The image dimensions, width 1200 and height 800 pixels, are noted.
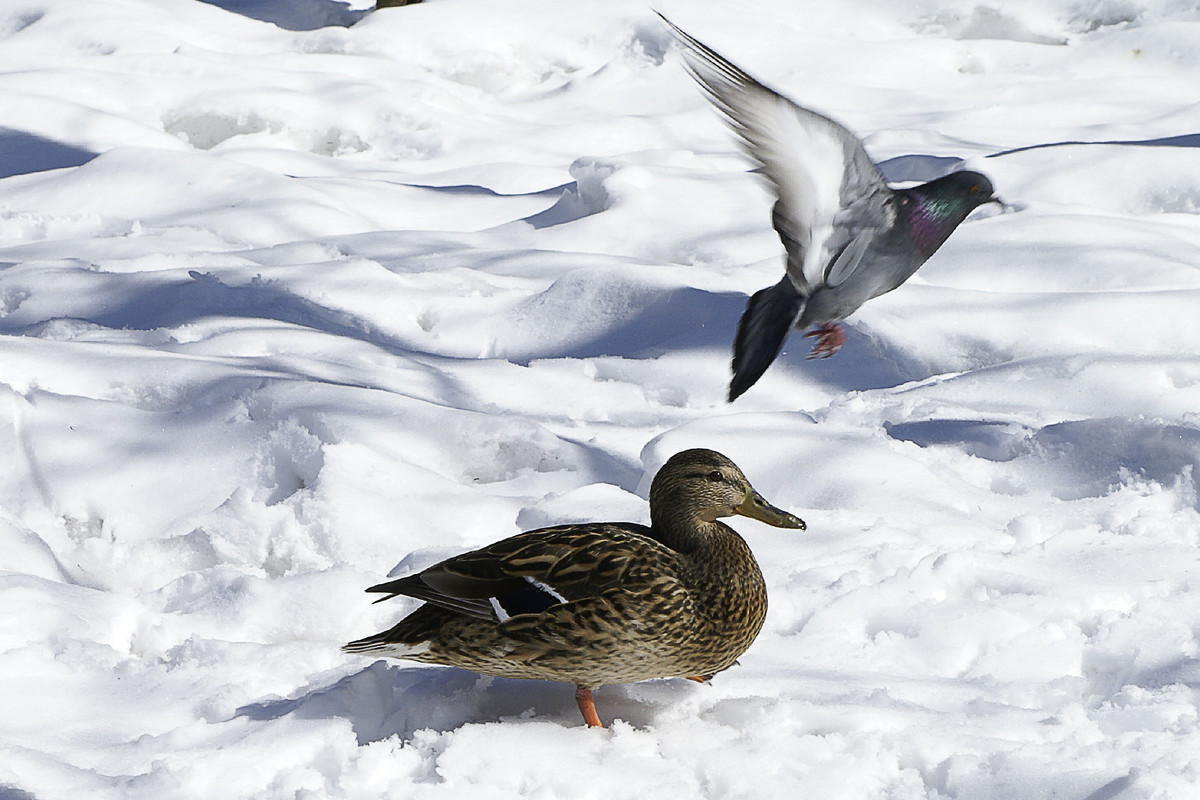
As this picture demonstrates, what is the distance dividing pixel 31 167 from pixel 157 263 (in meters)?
1.93

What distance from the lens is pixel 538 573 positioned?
7.43ft

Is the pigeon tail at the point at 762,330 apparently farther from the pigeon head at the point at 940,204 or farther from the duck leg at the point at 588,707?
the duck leg at the point at 588,707

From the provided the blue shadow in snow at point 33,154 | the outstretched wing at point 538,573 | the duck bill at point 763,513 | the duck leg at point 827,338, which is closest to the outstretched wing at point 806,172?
the duck leg at point 827,338

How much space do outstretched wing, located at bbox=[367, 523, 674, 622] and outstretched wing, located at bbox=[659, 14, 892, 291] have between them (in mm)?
1102

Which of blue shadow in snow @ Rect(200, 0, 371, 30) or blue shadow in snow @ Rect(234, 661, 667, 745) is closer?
→ blue shadow in snow @ Rect(234, 661, 667, 745)

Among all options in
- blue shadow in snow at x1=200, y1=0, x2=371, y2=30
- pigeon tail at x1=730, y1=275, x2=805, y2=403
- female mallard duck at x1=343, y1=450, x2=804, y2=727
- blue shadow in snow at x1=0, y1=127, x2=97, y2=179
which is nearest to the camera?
female mallard duck at x1=343, y1=450, x2=804, y2=727

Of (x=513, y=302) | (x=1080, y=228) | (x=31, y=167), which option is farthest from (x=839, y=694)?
(x=31, y=167)

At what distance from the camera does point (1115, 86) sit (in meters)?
7.75

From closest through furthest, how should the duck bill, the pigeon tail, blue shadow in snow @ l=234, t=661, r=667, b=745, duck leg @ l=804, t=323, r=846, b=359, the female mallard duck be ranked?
the female mallard duck
blue shadow in snow @ l=234, t=661, r=667, b=745
the duck bill
the pigeon tail
duck leg @ l=804, t=323, r=846, b=359

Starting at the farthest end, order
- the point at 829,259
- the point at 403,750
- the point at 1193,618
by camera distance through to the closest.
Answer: the point at 829,259
the point at 1193,618
the point at 403,750

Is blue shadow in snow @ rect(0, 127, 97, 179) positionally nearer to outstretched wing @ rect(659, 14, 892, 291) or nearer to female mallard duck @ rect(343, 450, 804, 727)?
outstretched wing @ rect(659, 14, 892, 291)

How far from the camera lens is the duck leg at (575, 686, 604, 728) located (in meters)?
2.27

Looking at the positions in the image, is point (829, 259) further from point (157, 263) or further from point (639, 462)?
point (157, 263)

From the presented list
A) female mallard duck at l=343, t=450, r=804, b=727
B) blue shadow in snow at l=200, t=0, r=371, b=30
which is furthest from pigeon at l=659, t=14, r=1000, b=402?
blue shadow in snow at l=200, t=0, r=371, b=30
